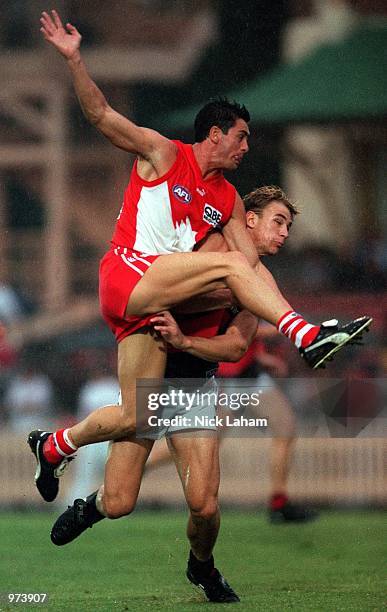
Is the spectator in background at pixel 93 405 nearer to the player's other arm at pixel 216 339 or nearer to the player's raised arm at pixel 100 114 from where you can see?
the player's other arm at pixel 216 339

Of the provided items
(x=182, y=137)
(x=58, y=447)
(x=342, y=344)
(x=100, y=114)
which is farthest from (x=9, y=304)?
(x=342, y=344)

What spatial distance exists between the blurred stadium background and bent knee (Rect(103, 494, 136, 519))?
16.1 ft

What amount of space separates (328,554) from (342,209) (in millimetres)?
5556

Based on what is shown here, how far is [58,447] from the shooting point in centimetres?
669

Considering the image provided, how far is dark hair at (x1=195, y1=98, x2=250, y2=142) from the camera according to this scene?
6465 millimetres

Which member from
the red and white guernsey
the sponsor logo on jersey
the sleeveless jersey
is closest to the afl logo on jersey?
the red and white guernsey

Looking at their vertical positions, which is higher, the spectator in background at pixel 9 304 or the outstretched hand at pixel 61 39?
the spectator in background at pixel 9 304

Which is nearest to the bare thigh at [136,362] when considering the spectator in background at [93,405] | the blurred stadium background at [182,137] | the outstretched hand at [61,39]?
the outstretched hand at [61,39]

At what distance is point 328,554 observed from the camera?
8.48 meters

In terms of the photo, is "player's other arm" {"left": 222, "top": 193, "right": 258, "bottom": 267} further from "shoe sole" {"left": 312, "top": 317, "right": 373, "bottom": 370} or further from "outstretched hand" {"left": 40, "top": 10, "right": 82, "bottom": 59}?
"outstretched hand" {"left": 40, "top": 10, "right": 82, "bottom": 59}

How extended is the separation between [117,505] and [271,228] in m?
1.44

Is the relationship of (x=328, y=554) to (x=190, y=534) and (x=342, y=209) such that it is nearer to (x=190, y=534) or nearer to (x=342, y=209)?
(x=190, y=534)

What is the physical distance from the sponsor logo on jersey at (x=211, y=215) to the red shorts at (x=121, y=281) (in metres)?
0.36

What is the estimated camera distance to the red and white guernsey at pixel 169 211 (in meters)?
6.25
